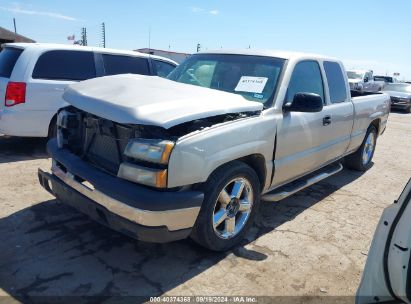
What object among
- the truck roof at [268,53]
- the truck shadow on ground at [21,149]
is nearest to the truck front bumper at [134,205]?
the truck roof at [268,53]

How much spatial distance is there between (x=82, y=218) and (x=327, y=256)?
249 cm

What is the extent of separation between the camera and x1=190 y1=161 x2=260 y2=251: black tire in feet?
10.0

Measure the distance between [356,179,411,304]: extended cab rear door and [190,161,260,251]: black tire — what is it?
4.57ft

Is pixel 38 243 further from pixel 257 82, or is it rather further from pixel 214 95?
pixel 257 82

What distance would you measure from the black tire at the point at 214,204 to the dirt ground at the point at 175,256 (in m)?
0.15

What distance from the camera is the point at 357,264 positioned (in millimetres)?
3498

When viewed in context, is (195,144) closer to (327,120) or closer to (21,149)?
(327,120)

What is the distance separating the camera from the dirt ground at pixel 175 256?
2.92 m

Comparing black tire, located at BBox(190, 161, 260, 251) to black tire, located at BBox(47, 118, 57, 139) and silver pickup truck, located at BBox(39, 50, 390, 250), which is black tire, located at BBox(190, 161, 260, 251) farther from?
black tire, located at BBox(47, 118, 57, 139)

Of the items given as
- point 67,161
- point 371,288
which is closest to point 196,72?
point 67,161

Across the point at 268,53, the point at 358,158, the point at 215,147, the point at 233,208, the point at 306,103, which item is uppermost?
the point at 268,53

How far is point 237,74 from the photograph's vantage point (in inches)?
162

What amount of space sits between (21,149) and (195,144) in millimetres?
4684

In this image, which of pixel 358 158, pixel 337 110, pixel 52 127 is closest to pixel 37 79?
pixel 52 127
